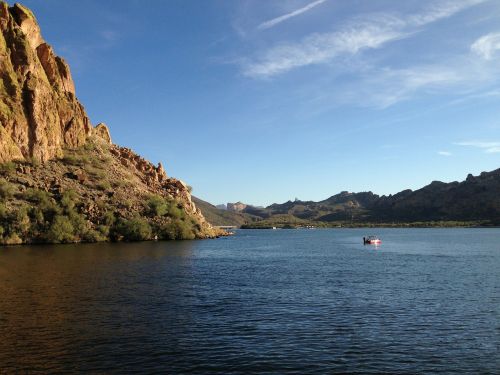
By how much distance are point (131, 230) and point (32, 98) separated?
50.4 metres

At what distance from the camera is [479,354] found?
87.6 ft

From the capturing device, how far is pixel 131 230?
132 metres

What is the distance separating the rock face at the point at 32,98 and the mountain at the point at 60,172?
0.95ft

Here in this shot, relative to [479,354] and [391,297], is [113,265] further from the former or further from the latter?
[479,354]

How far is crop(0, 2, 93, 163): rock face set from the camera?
134250 mm

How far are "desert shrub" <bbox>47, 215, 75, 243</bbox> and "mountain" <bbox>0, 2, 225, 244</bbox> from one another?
9.1 inches

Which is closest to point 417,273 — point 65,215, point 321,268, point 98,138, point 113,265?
point 321,268

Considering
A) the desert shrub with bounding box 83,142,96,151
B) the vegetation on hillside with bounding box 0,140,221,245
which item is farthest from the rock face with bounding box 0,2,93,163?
the vegetation on hillside with bounding box 0,140,221,245

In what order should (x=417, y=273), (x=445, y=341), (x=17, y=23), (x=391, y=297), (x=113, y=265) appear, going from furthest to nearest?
1. (x=17, y=23)
2. (x=113, y=265)
3. (x=417, y=273)
4. (x=391, y=297)
5. (x=445, y=341)

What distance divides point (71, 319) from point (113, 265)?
36.0 m

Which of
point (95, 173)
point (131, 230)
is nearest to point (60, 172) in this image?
point (95, 173)

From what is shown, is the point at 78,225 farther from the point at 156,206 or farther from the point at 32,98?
the point at 32,98

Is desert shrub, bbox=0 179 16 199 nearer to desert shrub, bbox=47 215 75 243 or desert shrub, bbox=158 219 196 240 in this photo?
desert shrub, bbox=47 215 75 243

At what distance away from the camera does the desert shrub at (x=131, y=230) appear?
131 meters
